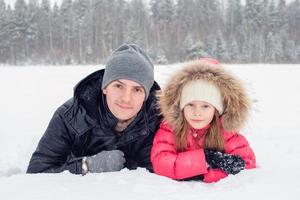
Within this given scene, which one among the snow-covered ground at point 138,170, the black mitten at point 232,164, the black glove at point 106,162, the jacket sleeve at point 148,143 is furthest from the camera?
the jacket sleeve at point 148,143

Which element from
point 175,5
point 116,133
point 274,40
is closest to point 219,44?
point 274,40

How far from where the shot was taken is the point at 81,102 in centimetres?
306

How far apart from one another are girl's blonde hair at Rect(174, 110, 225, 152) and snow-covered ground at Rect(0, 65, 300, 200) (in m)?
0.33

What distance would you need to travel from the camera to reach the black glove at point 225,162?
2615 mm

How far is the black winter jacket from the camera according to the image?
3004 mm

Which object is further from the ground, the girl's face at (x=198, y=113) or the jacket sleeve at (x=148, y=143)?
the girl's face at (x=198, y=113)

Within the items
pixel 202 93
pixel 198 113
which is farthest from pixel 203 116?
pixel 202 93

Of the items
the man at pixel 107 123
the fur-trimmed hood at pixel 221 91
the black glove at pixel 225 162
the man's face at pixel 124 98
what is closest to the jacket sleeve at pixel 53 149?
the man at pixel 107 123

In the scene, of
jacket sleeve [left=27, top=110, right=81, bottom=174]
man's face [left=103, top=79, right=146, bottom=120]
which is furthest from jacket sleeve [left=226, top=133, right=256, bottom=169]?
jacket sleeve [left=27, top=110, right=81, bottom=174]

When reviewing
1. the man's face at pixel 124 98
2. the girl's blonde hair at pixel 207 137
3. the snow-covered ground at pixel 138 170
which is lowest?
the snow-covered ground at pixel 138 170

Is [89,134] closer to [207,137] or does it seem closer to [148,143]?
[148,143]

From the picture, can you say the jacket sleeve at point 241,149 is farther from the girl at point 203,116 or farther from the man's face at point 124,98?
the man's face at point 124,98

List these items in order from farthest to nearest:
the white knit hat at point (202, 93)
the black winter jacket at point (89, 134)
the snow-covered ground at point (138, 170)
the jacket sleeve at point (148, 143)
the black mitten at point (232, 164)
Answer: the jacket sleeve at point (148, 143)
the black winter jacket at point (89, 134)
the white knit hat at point (202, 93)
the black mitten at point (232, 164)
the snow-covered ground at point (138, 170)

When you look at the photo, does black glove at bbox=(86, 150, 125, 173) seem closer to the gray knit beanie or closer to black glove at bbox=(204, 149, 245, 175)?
the gray knit beanie
